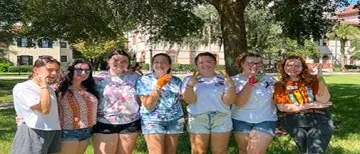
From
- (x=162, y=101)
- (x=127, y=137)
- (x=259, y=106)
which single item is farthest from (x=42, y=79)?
(x=259, y=106)

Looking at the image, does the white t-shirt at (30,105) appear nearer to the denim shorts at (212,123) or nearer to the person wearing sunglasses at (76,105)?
the person wearing sunglasses at (76,105)

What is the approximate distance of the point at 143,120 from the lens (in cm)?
509

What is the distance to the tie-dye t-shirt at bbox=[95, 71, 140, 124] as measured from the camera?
500cm

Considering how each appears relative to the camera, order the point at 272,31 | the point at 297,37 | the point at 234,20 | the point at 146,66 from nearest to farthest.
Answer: the point at 234,20
the point at 297,37
the point at 272,31
the point at 146,66

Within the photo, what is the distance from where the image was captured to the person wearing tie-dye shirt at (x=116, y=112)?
16.4 ft

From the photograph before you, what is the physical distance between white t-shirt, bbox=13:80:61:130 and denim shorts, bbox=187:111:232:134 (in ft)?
5.56

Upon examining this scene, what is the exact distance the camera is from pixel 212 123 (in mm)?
5066

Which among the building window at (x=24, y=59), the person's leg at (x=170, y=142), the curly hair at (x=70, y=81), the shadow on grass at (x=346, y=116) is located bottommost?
the shadow on grass at (x=346, y=116)

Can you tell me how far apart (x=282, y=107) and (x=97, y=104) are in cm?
223

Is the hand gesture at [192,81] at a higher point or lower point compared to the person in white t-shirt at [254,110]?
higher

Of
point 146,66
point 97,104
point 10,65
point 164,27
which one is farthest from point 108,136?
point 10,65

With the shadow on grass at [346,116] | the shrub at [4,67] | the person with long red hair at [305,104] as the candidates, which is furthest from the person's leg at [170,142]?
the shrub at [4,67]

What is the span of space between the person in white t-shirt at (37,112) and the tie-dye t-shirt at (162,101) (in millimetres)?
1048

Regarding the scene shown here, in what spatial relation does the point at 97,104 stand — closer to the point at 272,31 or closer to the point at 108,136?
the point at 108,136
